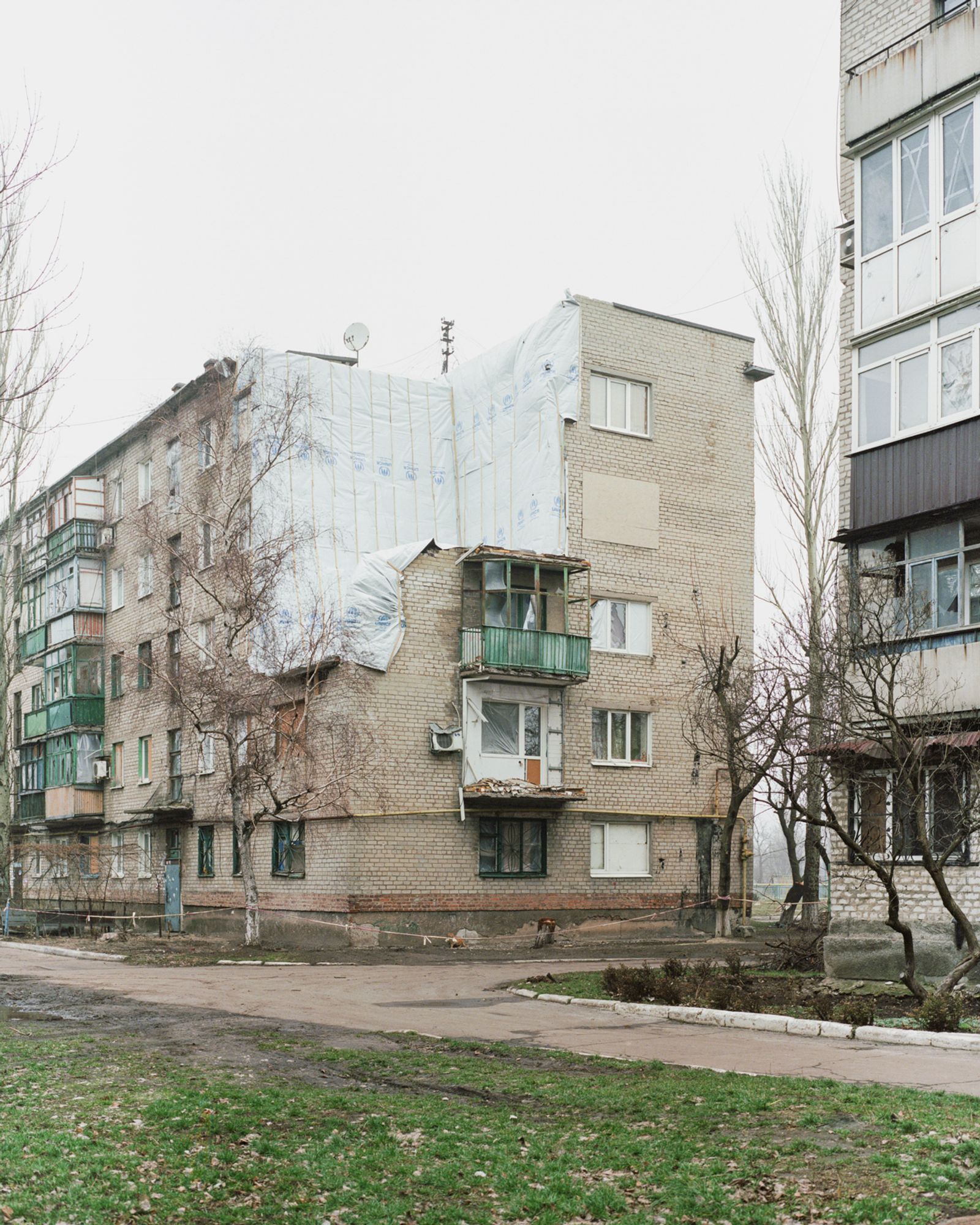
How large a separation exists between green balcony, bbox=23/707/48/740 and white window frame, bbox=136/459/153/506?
930cm

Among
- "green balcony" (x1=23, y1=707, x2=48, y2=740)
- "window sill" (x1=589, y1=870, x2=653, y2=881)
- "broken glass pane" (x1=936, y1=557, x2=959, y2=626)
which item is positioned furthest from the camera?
"green balcony" (x1=23, y1=707, x2=48, y2=740)

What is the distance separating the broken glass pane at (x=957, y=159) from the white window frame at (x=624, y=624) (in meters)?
16.2

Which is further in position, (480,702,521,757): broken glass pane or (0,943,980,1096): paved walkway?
(480,702,521,757): broken glass pane

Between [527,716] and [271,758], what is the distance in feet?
22.8

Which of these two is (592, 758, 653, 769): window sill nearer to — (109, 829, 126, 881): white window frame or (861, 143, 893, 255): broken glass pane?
(861, 143, 893, 255): broken glass pane

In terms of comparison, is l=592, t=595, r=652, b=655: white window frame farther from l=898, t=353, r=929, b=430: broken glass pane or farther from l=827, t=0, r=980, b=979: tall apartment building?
l=898, t=353, r=929, b=430: broken glass pane

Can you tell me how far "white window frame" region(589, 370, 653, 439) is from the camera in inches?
1351

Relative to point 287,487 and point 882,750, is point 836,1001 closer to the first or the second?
point 882,750

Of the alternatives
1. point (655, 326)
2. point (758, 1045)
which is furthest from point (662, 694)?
point (758, 1045)

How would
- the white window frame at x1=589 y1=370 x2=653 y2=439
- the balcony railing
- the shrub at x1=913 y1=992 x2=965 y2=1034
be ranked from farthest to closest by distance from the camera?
the white window frame at x1=589 y1=370 x2=653 y2=439 → the balcony railing → the shrub at x1=913 y1=992 x2=965 y2=1034

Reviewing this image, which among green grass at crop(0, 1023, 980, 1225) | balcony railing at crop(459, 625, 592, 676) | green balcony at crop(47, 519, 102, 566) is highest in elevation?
green balcony at crop(47, 519, 102, 566)

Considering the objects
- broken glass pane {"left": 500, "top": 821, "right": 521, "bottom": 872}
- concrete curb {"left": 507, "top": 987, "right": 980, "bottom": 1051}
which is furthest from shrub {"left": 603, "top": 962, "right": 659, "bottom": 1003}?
broken glass pane {"left": 500, "top": 821, "right": 521, "bottom": 872}

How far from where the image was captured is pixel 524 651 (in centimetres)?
3152

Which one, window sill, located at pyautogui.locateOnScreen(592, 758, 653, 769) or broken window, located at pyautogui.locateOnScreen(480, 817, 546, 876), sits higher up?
window sill, located at pyautogui.locateOnScreen(592, 758, 653, 769)
